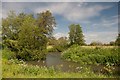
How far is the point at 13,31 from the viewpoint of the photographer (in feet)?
93.4

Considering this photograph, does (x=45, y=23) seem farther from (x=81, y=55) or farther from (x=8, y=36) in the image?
(x=81, y=55)

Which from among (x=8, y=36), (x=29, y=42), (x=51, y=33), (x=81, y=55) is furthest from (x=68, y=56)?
(x=8, y=36)

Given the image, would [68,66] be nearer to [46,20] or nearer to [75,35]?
[46,20]

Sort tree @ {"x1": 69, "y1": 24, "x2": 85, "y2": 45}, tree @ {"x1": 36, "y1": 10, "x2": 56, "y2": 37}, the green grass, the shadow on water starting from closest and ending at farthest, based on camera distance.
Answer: the green grass → the shadow on water → tree @ {"x1": 36, "y1": 10, "x2": 56, "y2": 37} → tree @ {"x1": 69, "y1": 24, "x2": 85, "y2": 45}

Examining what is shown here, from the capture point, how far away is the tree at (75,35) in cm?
3393

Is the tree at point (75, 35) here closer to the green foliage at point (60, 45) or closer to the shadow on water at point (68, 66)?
the green foliage at point (60, 45)

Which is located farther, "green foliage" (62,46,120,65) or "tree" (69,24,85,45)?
"tree" (69,24,85,45)

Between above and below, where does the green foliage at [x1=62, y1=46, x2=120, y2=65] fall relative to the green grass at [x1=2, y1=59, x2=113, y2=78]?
above

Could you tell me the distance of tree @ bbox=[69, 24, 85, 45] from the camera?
33928mm

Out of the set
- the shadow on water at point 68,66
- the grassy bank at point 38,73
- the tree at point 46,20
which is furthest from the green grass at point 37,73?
the tree at point 46,20

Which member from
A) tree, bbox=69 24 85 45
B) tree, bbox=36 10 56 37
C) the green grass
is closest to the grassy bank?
the green grass

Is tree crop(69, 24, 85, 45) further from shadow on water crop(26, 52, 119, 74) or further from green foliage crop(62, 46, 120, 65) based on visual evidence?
shadow on water crop(26, 52, 119, 74)

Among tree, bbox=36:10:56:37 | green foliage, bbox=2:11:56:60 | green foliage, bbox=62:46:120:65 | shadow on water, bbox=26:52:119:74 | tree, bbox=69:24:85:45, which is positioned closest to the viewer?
shadow on water, bbox=26:52:119:74

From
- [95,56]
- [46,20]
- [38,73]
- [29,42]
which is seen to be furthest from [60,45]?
[38,73]
